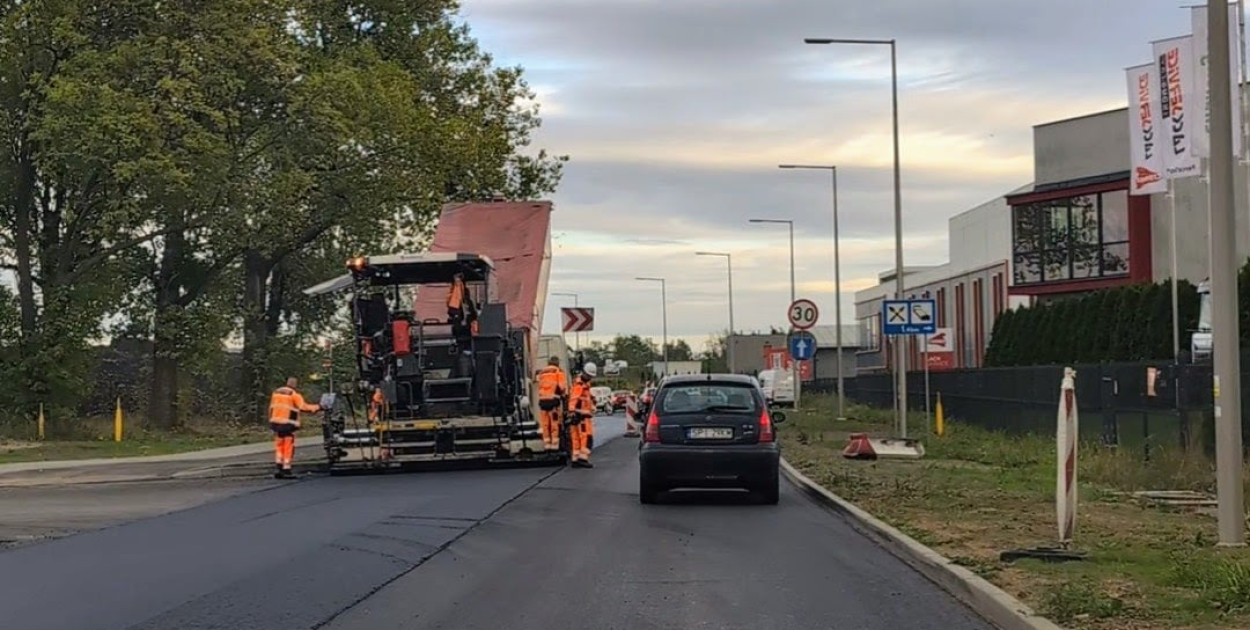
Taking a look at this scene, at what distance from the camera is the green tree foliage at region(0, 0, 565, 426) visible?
116 ft

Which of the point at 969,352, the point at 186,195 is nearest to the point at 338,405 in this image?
the point at 186,195

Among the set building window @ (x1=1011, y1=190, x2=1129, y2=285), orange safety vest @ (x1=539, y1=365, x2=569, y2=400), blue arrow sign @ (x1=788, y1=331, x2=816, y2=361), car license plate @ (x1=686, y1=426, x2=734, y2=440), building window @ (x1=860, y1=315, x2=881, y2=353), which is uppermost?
building window @ (x1=1011, y1=190, x2=1129, y2=285)

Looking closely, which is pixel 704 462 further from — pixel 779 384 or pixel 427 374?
pixel 779 384

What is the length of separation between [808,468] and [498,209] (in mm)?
7307

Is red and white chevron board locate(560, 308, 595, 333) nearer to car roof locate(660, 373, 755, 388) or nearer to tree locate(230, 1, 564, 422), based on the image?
tree locate(230, 1, 564, 422)

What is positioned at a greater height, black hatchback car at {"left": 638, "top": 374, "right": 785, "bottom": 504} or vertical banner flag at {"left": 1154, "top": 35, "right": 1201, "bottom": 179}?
vertical banner flag at {"left": 1154, "top": 35, "right": 1201, "bottom": 179}

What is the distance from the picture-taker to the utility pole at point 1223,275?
11836 millimetres

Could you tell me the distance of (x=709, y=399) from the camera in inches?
692

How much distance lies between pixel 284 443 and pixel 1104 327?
2097 cm

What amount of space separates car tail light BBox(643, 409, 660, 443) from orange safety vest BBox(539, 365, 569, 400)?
6.51 m

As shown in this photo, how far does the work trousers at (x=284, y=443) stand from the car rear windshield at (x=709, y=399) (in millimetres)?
7977

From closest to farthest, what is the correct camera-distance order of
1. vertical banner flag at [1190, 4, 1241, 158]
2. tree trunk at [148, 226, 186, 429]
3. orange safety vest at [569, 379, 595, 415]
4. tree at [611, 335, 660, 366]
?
orange safety vest at [569, 379, 595, 415] < vertical banner flag at [1190, 4, 1241, 158] < tree trunk at [148, 226, 186, 429] < tree at [611, 335, 660, 366]

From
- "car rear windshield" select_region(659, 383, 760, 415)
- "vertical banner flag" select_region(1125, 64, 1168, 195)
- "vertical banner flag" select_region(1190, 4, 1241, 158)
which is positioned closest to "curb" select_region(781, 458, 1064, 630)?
"car rear windshield" select_region(659, 383, 760, 415)

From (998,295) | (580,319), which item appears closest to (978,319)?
(998,295)
